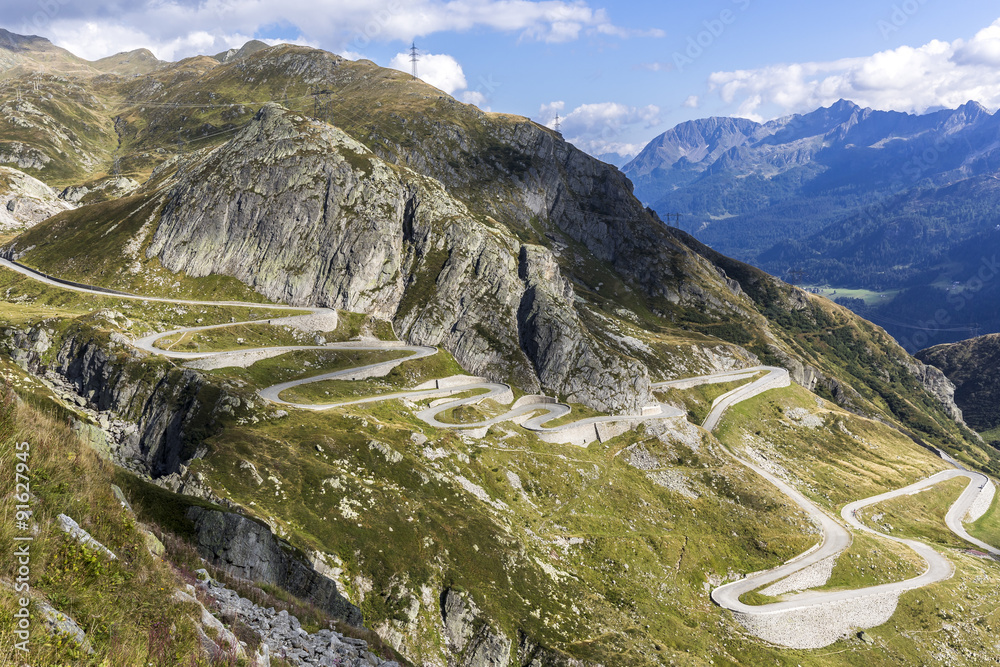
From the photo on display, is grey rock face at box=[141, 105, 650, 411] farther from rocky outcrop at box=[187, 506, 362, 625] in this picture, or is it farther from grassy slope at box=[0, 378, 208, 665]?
grassy slope at box=[0, 378, 208, 665]

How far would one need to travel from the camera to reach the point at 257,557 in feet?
113

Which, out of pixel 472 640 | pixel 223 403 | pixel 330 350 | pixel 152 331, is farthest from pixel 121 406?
pixel 472 640

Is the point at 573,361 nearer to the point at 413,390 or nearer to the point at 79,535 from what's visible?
the point at 413,390

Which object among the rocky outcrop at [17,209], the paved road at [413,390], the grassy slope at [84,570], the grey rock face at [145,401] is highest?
the rocky outcrop at [17,209]

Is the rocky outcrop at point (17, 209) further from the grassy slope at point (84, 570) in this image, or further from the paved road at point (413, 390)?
the grassy slope at point (84, 570)

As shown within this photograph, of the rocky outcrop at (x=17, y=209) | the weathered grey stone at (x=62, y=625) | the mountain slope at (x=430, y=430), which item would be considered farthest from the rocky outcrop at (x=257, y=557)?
the rocky outcrop at (x=17, y=209)

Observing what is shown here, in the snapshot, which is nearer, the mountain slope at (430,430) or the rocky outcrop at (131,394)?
the mountain slope at (430,430)

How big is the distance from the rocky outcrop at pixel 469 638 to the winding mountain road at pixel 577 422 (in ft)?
124

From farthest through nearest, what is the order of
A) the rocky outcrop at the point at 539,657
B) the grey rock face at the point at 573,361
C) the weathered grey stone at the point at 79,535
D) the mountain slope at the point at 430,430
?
the grey rock face at the point at 573,361 < the mountain slope at the point at 430,430 < the rocky outcrop at the point at 539,657 < the weathered grey stone at the point at 79,535

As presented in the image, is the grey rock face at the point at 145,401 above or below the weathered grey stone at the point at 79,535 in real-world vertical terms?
below

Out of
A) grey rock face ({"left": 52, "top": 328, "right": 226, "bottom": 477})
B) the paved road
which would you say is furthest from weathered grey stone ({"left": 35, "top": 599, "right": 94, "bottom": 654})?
the paved road

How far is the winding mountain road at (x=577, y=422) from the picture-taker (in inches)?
3428

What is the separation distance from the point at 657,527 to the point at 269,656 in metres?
88.0

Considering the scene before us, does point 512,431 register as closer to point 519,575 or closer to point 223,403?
point 519,575
